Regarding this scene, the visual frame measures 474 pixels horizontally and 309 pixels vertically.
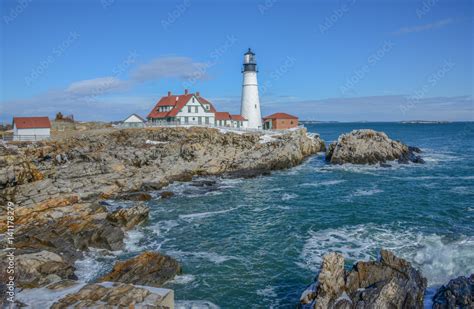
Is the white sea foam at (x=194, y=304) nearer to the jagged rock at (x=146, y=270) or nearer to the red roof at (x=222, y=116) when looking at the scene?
the jagged rock at (x=146, y=270)

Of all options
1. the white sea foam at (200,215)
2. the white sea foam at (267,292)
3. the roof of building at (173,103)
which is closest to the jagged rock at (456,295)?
the white sea foam at (267,292)

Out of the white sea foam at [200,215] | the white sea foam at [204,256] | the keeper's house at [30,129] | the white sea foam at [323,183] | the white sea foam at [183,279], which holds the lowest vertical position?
the white sea foam at [183,279]

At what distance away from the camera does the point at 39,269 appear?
15.2m

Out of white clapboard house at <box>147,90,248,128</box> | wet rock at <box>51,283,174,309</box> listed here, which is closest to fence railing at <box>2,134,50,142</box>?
white clapboard house at <box>147,90,248,128</box>

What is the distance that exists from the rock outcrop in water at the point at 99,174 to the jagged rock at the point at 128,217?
60 millimetres

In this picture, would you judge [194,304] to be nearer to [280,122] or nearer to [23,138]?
[23,138]

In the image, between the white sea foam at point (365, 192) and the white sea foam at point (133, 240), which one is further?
the white sea foam at point (365, 192)

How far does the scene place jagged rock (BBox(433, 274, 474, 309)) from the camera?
12047 millimetres

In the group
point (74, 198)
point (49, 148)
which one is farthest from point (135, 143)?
point (74, 198)

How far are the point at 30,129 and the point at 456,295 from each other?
49882mm

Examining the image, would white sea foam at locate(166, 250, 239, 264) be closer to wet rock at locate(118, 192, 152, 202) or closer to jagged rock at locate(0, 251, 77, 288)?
jagged rock at locate(0, 251, 77, 288)

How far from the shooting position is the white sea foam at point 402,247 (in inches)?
641

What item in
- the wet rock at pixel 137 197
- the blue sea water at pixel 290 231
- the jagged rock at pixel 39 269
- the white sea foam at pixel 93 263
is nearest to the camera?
the jagged rock at pixel 39 269

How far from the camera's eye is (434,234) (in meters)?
20.5
